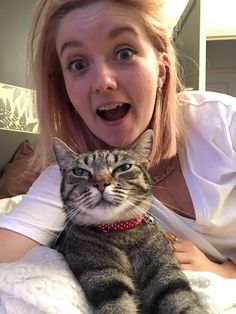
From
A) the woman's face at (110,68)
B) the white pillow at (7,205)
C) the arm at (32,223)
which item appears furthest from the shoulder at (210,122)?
the white pillow at (7,205)

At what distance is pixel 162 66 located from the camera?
104 centimetres

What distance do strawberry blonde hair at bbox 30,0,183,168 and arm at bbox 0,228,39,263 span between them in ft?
0.84

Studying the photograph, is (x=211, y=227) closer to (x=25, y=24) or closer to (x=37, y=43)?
(x=37, y=43)

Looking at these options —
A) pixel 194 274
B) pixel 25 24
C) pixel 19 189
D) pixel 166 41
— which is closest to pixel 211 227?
pixel 194 274

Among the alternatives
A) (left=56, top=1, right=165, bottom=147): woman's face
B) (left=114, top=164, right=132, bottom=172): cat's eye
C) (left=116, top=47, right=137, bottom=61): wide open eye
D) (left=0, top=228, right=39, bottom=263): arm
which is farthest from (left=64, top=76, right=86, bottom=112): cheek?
(left=0, top=228, right=39, bottom=263): arm

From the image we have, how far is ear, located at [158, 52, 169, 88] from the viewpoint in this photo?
1032mm

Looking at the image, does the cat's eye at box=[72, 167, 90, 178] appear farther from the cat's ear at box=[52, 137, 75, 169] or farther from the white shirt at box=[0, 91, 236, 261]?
the white shirt at box=[0, 91, 236, 261]

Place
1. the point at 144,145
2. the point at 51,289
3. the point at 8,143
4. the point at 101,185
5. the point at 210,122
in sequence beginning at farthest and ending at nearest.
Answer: the point at 8,143 → the point at 210,122 → the point at 144,145 → the point at 101,185 → the point at 51,289

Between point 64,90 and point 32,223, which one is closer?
point 32,223

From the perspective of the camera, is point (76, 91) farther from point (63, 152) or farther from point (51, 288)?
point (51, 288)

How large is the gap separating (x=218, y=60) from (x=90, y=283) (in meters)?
4.31

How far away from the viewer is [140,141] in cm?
87

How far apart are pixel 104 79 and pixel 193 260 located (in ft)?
1.37

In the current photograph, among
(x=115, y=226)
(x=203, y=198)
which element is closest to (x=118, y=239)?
(x=115, y=226)
